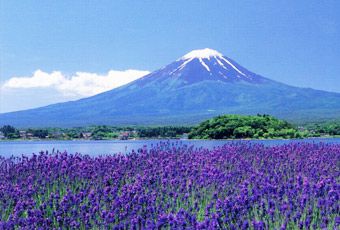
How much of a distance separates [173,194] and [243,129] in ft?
93.2

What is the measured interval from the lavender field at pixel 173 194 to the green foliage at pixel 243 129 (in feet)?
79.9

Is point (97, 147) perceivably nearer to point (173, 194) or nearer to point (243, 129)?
point (243, 129)

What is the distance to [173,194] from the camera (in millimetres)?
7320

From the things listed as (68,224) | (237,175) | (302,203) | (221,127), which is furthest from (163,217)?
(221,127)

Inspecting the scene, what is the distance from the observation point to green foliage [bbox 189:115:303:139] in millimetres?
35719

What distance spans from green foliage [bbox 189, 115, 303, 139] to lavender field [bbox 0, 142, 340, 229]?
24359 mm


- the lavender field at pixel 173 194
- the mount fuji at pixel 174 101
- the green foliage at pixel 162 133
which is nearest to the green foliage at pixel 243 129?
the green foliage at pixel 162 133

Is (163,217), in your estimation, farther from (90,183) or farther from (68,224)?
(90,183)

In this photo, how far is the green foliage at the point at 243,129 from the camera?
1406 inches

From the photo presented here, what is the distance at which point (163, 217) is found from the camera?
5637mm

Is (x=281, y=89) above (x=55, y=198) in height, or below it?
above

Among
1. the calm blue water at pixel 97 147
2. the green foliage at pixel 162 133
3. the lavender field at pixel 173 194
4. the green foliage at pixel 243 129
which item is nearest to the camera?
the lavender field at pixel 173 194

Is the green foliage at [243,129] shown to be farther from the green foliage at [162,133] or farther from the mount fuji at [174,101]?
the mount fuji at [174,101]

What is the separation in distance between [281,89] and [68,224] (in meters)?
194
